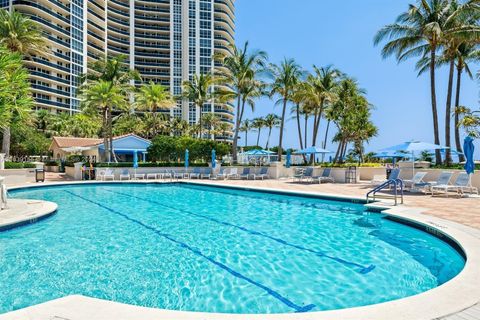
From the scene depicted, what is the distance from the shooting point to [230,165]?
94.7ft

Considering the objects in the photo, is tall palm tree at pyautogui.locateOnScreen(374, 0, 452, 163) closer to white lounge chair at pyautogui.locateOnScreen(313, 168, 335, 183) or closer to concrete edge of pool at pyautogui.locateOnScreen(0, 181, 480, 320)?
white lounge chair at pyautogui.locateOnScreen(313, 168, 335, 183)

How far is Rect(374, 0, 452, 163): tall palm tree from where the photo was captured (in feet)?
67.9

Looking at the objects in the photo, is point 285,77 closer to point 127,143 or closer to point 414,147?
point 414,147

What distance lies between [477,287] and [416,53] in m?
23.5

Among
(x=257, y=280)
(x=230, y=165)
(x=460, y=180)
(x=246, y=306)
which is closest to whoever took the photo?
(x=246, y=306)

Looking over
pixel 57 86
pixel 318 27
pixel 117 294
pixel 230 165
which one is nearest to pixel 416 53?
pixel 318 27

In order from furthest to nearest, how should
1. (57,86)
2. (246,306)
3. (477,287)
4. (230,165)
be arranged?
(57,86) < (230,165) < (246,306) < (477,287)

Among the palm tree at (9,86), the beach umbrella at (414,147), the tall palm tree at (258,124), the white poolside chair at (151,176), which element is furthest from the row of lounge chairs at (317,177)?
the tall palm tree at (258,124)

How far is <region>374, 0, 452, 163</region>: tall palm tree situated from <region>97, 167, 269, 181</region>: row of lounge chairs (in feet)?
40.6

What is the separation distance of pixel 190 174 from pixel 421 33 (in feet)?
62.7

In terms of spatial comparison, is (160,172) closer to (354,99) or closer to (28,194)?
(28,194)

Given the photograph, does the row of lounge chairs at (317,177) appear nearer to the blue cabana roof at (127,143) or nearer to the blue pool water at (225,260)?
the blue pool water at (225,260)

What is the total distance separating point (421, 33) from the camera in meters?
21.4

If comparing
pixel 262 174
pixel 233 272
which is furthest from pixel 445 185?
pixel 262 174
